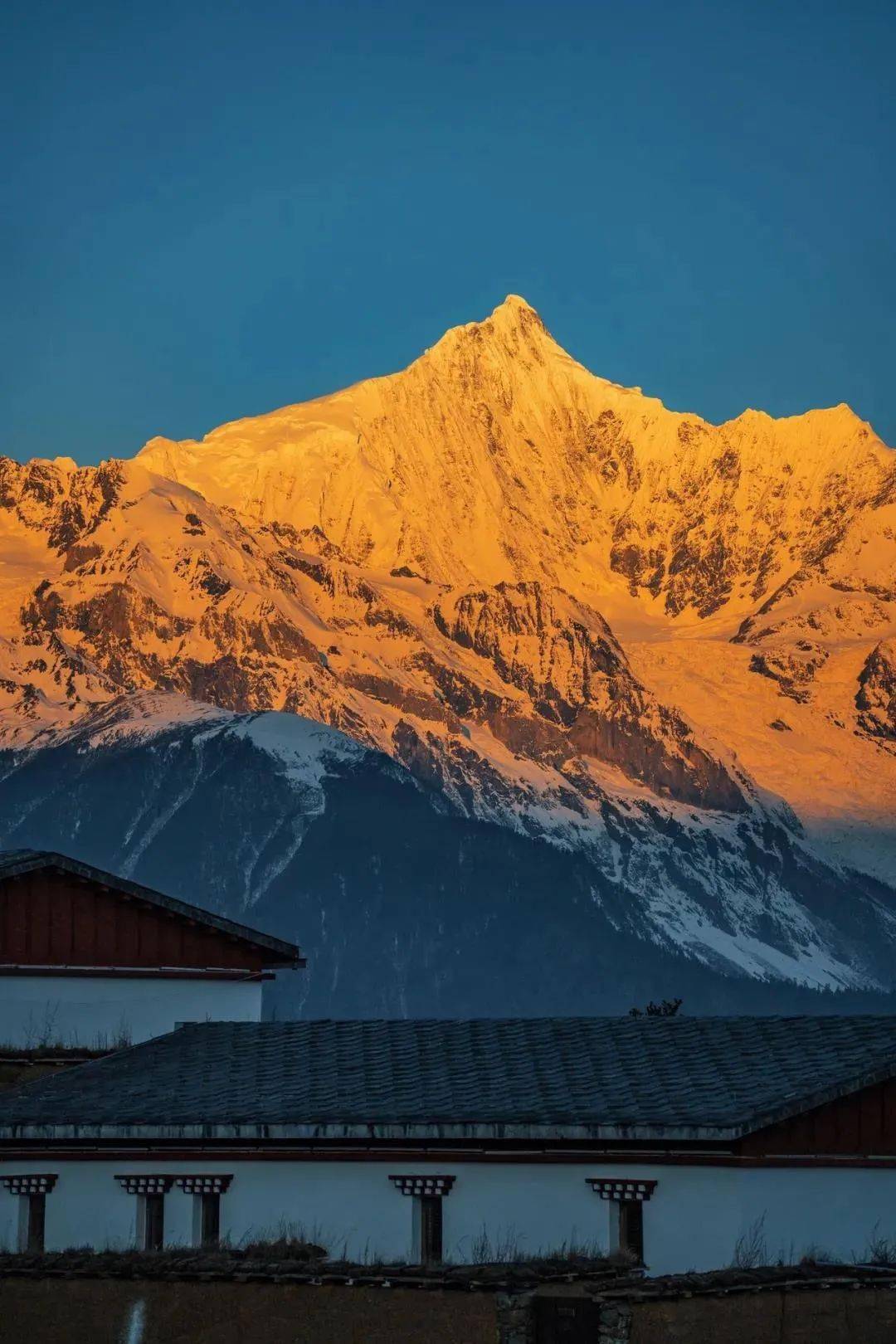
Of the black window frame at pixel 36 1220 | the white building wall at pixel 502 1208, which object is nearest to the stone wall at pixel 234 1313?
the white building wall at pixel 502 1208

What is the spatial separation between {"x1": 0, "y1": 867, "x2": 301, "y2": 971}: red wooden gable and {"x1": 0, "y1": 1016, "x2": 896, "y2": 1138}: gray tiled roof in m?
3.98

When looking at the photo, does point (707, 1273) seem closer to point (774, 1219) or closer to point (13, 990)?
point (774, 1219)

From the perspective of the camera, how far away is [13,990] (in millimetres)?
50688

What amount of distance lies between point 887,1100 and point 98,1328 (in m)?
11.0

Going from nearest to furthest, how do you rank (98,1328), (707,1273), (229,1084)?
(707,1273)
(98,1328)
(229,1084)

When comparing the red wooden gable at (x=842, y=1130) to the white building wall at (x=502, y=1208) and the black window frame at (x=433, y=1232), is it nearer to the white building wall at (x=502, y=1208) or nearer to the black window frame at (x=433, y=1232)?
the white building wall at (x=502, y=1208)

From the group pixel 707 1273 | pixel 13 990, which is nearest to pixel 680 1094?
pixel 707 1273

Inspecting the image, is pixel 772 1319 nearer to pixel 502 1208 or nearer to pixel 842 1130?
pixel 842 1130

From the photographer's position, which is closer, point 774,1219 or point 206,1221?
point 774,1219

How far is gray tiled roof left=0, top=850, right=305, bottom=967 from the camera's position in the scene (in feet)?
167

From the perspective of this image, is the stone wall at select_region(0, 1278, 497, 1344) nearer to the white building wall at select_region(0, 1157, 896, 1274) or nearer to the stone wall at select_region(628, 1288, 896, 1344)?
the stone wall at select_region(628, 1288, 896, 1344)

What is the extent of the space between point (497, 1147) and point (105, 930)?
584 inches

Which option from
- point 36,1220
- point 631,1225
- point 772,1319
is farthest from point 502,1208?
point 36,1220

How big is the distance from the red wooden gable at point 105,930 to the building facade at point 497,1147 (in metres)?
6.44
